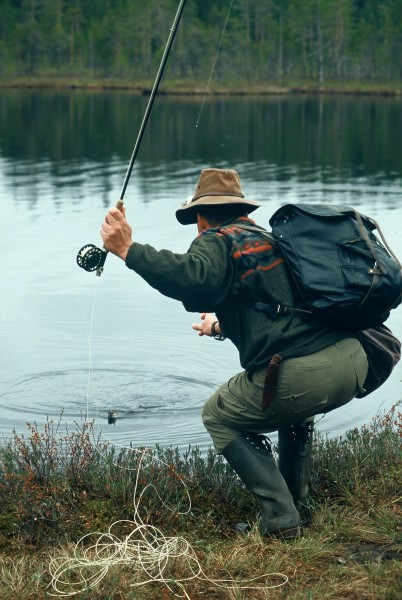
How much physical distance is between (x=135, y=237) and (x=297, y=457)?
11392mm

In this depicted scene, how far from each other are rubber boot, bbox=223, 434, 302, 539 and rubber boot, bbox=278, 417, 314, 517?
259mm

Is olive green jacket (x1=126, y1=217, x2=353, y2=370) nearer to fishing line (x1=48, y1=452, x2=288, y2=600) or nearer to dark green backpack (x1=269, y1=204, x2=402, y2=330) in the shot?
dark green backpack (x1=269, y1=204, x2=402, y2=330)

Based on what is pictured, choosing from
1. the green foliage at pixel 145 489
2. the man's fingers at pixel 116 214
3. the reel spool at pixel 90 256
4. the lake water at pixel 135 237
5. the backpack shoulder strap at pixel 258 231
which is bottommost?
the lake water at pixel 135 237

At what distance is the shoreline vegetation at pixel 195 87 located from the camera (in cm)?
8750

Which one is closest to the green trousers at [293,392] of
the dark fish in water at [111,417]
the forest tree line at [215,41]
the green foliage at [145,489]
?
the green foliage at [145,489]

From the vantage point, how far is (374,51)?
4434 inches

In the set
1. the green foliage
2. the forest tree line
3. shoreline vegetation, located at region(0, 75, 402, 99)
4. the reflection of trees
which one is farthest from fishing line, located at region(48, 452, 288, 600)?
the forest tree line

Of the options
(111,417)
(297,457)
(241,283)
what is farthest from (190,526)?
(111,417)

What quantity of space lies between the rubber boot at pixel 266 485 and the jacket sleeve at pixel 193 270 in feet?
2.18

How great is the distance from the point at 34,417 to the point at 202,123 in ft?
134

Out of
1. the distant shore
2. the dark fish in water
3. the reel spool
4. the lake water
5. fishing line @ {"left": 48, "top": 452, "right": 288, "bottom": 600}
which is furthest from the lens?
the distant shore

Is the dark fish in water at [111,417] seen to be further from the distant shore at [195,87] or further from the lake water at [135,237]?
the distant shore at [195,87]

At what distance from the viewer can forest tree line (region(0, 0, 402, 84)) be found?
107250 millimetres

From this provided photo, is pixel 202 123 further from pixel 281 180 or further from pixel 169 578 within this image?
pixel 169 578
